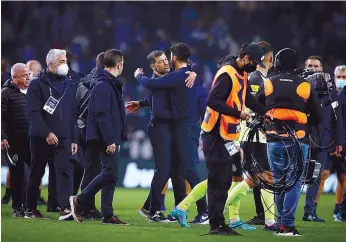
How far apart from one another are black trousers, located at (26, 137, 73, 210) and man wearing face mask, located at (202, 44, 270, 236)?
2.59 metres

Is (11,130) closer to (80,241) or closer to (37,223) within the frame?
(37,223)

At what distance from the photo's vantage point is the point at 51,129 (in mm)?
12773

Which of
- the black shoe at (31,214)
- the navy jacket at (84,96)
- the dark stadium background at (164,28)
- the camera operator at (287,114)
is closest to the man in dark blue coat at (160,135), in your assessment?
the navy jacket at (84,96)

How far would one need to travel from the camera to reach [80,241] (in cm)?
1026

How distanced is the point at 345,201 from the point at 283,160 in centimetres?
406

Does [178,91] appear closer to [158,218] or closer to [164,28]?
[158,218]

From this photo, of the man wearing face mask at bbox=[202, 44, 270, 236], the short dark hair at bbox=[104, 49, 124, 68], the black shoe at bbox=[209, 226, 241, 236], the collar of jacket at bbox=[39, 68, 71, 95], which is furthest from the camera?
the collar of jacket at bbox=[39, 68, 71, 95]

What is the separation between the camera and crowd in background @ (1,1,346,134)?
27141mm

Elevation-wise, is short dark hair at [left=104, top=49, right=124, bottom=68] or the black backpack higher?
short dark hair at [left=104, top=49, right=124, bottom=68]

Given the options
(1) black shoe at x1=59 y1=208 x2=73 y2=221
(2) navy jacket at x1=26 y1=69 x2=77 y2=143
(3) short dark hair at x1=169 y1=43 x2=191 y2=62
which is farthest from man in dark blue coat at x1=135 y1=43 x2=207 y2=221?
(1) black shoe at x1=59 y1=208 x2=73 y2=221

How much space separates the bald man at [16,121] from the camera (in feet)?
45.9

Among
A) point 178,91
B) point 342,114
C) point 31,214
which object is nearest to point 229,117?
point 178,91

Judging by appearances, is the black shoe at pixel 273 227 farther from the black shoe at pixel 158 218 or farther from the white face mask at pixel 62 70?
the white face mask at pixel 62 70

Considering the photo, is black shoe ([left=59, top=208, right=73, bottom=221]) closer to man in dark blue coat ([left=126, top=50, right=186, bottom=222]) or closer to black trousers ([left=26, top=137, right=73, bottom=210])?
black trousers ([left=26, top=137, right=73, bottom=210])
